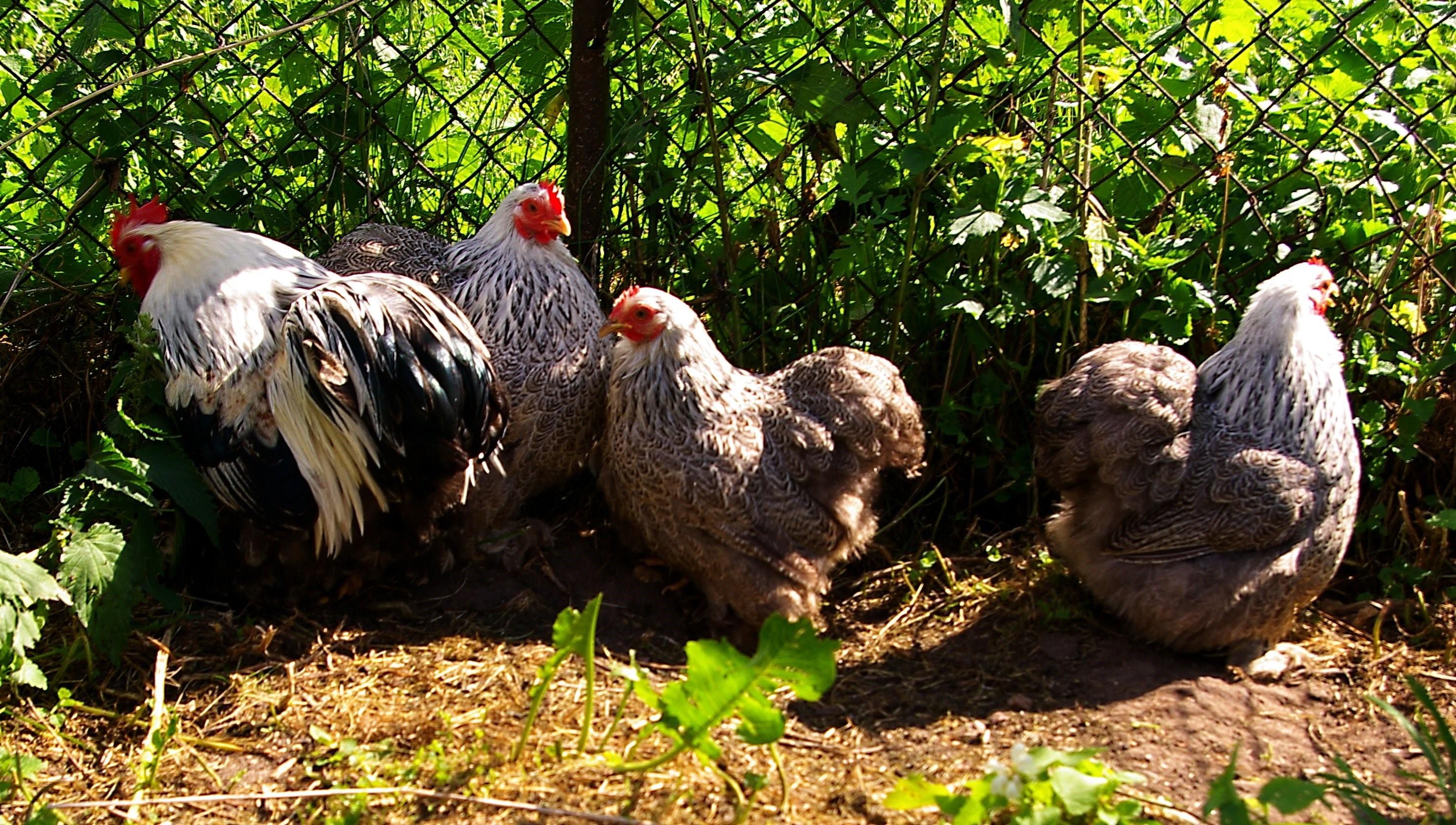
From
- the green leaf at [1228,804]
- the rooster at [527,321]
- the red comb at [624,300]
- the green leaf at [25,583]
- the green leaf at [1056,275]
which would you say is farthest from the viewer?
the rooster at [527,321]

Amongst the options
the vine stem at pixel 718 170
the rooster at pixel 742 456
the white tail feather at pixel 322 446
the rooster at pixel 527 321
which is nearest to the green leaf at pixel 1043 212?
the rooster at pixel 742 456

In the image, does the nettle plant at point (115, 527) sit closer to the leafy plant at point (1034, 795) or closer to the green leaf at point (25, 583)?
the green leaf at point (25, 583)

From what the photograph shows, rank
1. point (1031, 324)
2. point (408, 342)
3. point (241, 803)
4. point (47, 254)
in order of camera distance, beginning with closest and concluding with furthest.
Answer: point (241, 803), point (408, 342), point (1031, 324), point (47, 254)

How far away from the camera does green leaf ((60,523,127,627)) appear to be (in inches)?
114

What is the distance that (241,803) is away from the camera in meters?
2.56

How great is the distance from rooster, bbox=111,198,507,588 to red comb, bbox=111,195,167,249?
0.26m

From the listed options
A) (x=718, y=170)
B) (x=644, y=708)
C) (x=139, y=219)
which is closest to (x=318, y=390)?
(x=139, y=219)

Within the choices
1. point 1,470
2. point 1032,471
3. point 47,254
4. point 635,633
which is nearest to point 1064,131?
point 1032,471

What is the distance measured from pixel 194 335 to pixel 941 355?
7.20ft

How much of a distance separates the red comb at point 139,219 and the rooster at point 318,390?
0.85 feet

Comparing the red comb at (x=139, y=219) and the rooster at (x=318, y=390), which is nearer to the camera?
the rooster at (x=318, y=390)

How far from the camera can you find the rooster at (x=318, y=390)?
3059 mm

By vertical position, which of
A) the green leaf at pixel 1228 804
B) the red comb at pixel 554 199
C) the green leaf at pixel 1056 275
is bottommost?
the green leaf at pixel 1228 804

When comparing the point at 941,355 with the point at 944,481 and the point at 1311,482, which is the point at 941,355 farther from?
the point at 1311,482
